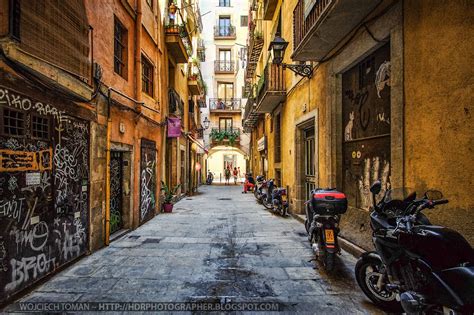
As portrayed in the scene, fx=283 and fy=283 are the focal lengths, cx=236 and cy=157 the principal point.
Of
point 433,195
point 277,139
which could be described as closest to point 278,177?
point 277,139

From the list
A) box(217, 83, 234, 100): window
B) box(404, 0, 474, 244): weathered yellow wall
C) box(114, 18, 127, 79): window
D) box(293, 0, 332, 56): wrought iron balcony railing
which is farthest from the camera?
box(217, 83, 234, 100): window

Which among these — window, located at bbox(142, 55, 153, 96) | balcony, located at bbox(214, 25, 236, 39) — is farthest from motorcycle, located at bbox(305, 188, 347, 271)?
balcony, located at bbox(214, 25, 236, 39)

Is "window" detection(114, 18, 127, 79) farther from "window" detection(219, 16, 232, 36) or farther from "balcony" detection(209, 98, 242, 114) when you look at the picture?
"window" detection(219, 16, 232, 36)

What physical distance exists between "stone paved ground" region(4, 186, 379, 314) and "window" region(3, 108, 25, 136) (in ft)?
7.24

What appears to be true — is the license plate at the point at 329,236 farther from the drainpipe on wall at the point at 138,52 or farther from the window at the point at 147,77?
the window at the point at 147,77

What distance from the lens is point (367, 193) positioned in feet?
19.2

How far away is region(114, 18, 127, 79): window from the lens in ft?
24.5

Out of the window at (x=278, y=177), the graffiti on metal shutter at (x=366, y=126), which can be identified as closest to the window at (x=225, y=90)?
the window at (x=278, y=177)

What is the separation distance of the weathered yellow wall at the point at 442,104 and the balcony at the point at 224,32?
30.3 metres

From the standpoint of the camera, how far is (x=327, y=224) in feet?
15.1

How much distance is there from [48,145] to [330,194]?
462cm

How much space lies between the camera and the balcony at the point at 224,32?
32.1 meters

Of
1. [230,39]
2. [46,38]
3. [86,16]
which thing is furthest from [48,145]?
[230,39]

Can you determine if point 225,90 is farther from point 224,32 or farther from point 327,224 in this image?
point 327,224
